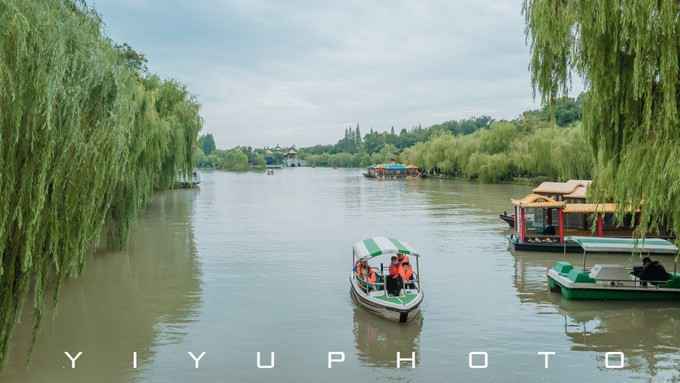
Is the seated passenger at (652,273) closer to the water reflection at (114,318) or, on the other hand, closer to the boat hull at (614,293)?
the boat hull at (614,293)

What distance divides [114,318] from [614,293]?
37.6ft

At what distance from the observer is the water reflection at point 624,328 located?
34.3ft

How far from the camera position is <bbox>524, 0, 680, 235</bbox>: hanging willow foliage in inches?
308

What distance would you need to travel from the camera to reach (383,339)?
38.5 ft

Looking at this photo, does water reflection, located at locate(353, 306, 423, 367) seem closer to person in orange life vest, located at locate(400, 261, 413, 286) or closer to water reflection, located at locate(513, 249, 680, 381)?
person in orange life vest, located at locate(400, 261, 413, 286)

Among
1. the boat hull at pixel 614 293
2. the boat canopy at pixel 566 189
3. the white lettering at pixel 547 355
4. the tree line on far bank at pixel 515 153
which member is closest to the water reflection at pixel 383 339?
the white lettering at pixel 547 355

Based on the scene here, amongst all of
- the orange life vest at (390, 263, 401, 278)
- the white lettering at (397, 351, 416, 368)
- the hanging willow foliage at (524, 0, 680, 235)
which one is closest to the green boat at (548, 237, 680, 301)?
the orange life vest at (390, 263, 401, 278)

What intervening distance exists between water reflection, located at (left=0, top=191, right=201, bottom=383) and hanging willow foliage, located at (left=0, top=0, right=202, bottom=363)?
2026 mm

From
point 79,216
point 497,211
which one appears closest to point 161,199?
point 497,211

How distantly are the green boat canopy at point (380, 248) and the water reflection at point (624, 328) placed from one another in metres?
3.22

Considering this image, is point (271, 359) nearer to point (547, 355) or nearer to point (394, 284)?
point (394, 284)

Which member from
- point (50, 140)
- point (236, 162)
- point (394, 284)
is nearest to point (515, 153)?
point (394, 284)

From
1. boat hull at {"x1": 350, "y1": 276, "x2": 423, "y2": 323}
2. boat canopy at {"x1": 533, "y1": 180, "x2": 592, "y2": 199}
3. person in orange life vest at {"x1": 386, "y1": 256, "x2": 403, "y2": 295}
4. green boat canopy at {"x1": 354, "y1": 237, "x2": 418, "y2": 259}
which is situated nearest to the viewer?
boat hull at {"x1": 350, "y1": 276, "x2": 423, "y2": 323}

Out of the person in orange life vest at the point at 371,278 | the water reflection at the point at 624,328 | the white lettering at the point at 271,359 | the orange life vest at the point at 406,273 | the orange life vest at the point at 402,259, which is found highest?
the orange life vest at the point at 402,259
